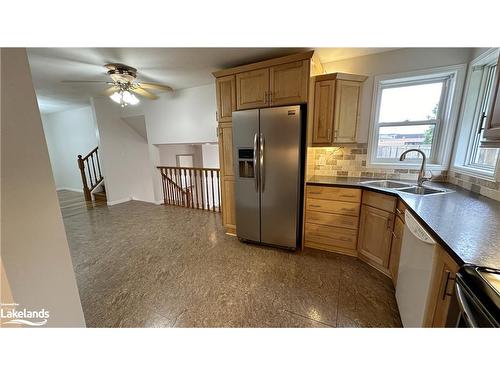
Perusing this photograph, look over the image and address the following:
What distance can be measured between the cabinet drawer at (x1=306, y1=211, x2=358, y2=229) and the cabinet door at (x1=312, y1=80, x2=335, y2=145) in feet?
3.02

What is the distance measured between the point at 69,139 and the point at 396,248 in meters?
8.21

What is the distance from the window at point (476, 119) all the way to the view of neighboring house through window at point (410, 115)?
182 mm

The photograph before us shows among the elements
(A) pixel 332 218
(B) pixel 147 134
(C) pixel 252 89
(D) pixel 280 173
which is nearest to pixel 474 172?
(A) pixel 332 218

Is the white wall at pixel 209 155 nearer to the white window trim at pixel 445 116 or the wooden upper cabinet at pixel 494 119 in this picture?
the white window trim at pixel 445 116

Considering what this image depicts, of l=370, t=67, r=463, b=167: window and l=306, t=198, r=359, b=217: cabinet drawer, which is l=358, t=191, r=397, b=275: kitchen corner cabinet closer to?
l=306, t=198, r=359, b=217: cabinet drawer

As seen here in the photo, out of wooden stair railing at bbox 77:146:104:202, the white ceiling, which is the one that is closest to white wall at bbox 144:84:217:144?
the white ceiling

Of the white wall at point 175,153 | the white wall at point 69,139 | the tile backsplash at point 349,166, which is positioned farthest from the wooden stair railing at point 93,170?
the tile backsplash at point 349,166

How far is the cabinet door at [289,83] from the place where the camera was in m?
1.96

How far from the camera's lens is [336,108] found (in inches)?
88.8

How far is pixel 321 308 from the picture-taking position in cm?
150

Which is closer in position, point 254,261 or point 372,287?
point 372,287

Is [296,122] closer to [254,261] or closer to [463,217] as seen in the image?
[463,217]
